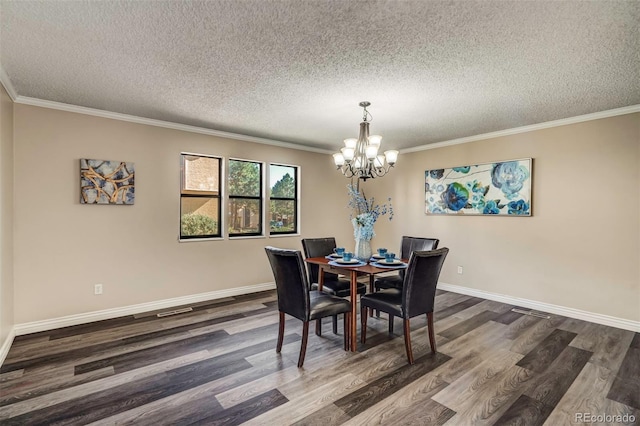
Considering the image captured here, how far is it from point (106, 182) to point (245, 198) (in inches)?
71.9

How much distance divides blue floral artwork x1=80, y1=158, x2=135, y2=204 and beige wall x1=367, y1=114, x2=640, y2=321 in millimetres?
4615

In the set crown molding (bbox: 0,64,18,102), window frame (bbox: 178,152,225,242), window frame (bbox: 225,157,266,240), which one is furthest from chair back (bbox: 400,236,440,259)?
crown molding (bbox: 0,64,18,102)

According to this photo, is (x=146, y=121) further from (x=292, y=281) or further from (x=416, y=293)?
(x=416, y=293)

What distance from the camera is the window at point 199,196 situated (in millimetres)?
4434

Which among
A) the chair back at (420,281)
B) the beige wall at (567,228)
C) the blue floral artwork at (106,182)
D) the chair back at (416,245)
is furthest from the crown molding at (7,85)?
the beige wall at (567,228)

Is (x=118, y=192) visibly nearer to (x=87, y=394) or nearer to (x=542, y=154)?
(x=87, y=394)

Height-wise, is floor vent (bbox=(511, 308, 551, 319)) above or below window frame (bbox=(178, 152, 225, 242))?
below

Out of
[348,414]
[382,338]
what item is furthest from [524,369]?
[348,414]

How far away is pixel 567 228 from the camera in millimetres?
3967

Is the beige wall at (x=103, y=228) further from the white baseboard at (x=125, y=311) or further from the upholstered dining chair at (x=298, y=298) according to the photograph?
the upholstered dining chair at (x=298, y=298)

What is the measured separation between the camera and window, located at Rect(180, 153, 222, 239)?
4.43m

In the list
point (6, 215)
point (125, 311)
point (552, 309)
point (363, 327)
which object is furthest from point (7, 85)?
point (552, 309)

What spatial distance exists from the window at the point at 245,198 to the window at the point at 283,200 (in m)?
0.22

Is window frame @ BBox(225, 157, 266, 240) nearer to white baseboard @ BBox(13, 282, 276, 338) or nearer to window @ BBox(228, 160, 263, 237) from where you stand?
window @ BBox(228, 160, 263, 237)
